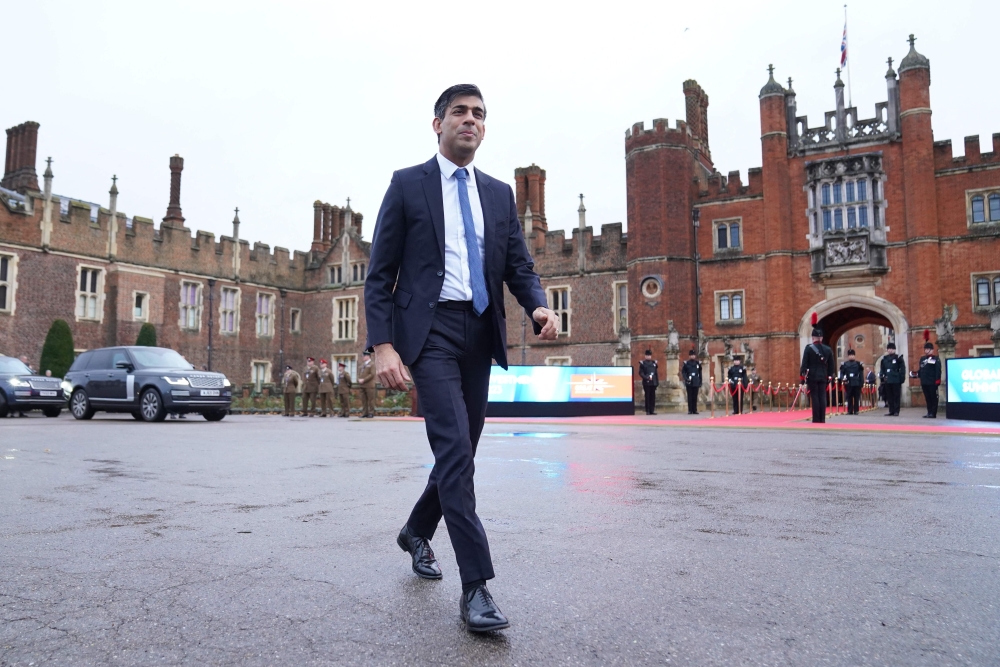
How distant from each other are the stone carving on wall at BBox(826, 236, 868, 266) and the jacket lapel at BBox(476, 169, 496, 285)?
30100 mm

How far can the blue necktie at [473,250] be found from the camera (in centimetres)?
312

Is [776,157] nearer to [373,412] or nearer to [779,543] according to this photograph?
[373,412]

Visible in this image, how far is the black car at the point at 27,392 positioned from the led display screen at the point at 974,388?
2039 cm

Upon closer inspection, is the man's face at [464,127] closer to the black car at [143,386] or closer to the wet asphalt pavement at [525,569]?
the wet asphalt pavement at [525,569]

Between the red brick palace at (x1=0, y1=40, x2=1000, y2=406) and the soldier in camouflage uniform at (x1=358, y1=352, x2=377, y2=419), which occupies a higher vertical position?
the red brick palace at (x1=0, y1=40, x2=1000, y2=406)

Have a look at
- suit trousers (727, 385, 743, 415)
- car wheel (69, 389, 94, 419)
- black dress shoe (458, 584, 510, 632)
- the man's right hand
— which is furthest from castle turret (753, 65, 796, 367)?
black dress shoe (458, 584, 510, 632)

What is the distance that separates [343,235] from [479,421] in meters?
39.2

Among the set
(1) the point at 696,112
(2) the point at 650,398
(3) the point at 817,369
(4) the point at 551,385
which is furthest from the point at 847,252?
(3) the point at 817,369

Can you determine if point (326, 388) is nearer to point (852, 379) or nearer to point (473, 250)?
point (852, 379)

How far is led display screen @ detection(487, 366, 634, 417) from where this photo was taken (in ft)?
67.5

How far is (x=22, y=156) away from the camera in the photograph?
37125 mm

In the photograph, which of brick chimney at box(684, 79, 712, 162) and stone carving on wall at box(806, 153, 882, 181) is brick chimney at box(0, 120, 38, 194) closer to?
brick chimney at box(684, 79, 712, 162)

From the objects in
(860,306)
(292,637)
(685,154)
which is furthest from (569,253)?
(292,637)

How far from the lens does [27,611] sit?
8.86ft
